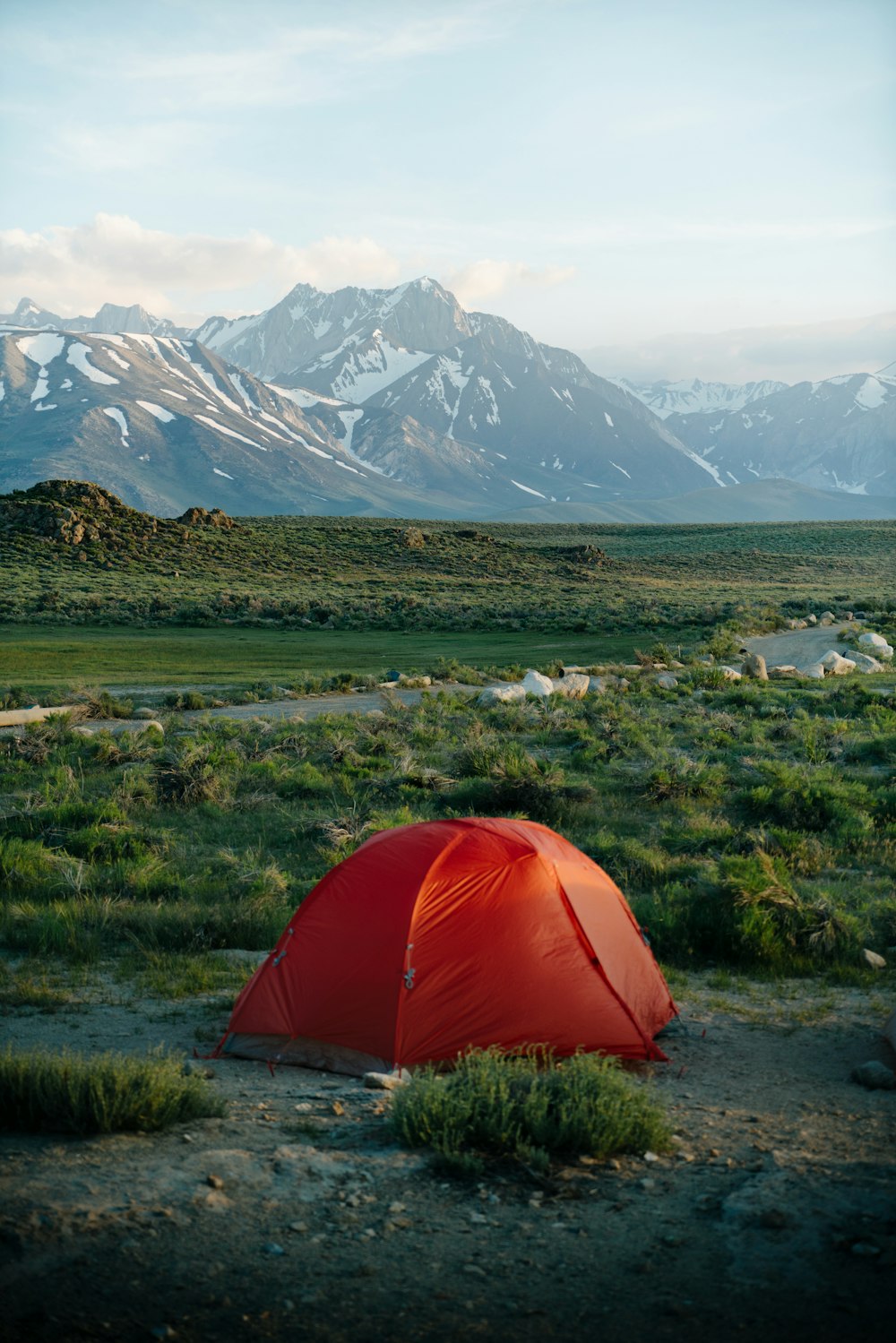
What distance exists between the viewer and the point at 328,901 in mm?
8555

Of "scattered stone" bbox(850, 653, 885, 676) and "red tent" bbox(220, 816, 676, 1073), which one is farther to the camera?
"scattered stone" bbox(850, 653, 885, 676)

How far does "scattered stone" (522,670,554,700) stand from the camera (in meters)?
26.9

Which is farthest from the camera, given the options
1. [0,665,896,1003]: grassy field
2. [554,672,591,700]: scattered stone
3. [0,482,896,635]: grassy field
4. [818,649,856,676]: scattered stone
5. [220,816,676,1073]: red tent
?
[0,482,896,635]: grassy field

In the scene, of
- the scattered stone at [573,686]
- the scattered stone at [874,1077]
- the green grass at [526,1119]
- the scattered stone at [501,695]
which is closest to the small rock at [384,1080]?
the green grass at [526,1119]

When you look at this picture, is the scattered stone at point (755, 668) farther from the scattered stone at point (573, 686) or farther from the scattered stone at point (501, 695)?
the scattered stone at point (501, 695)

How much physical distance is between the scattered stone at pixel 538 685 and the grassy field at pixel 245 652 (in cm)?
564

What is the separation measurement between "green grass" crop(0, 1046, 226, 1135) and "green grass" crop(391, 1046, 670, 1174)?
4.24ft

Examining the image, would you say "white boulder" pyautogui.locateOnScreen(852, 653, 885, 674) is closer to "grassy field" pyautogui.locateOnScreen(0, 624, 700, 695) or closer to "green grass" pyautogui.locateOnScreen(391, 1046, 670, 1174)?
"grassy field" pyautogui.locateOnScreen(0, 624, 700, 695)

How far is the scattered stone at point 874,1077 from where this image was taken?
7.38 meters

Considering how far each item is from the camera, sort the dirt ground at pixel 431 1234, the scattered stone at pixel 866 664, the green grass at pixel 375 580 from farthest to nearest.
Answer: the green grass at pixel 375 580
the scattered stone at pixel 866 664
the dirt ground at pixel 431 1234

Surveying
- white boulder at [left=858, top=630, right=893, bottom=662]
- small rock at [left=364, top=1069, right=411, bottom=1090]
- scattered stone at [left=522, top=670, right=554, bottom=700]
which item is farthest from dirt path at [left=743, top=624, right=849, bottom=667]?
small rock at [left=364, top=1069, right=411, bottom=1090]

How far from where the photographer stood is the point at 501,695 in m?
25.5

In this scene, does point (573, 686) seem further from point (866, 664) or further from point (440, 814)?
point (440, 814)

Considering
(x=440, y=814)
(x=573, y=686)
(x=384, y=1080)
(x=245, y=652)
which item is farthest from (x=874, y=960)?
(x=245, y=652)
